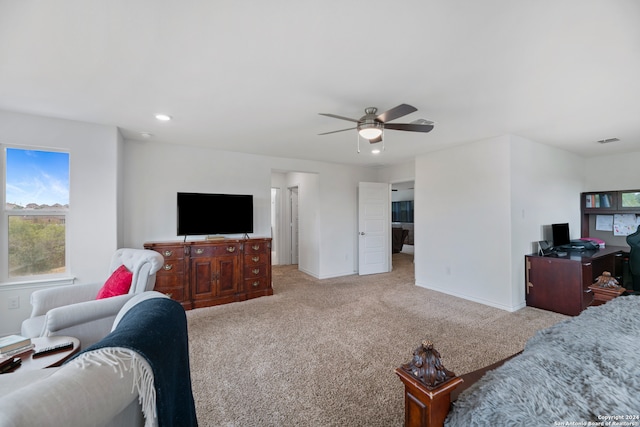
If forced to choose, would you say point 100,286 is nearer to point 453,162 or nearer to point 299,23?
point 299,23

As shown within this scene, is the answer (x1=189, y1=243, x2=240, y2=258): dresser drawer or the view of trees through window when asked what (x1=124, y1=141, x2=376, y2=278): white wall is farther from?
the view of trees through window

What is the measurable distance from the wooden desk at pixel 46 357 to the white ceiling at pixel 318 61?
75.1 inches

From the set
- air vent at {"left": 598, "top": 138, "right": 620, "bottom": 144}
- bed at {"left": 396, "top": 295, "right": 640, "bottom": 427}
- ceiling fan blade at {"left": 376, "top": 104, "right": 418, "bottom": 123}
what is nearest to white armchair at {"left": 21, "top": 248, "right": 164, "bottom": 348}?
bed at {"left": 396, "top": 295, "right": 640, "bottom": 427}

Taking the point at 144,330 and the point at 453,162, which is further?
the point at 453,162

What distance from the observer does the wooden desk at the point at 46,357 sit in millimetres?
1463

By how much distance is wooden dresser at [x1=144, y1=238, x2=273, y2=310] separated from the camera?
12.2 ft

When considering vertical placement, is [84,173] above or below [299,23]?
below

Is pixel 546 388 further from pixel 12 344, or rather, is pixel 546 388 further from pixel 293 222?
pixel 293 222

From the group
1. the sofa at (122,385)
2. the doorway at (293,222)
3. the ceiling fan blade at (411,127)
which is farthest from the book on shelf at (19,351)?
the doorway at (293,222)

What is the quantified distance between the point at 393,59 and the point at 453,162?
9.72 feet

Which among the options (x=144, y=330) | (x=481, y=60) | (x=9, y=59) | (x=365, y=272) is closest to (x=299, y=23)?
(x=481, y=60)

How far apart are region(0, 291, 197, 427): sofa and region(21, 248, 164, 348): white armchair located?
0.81 m

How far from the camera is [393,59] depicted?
6.21 feet

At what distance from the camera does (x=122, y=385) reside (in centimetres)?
68
